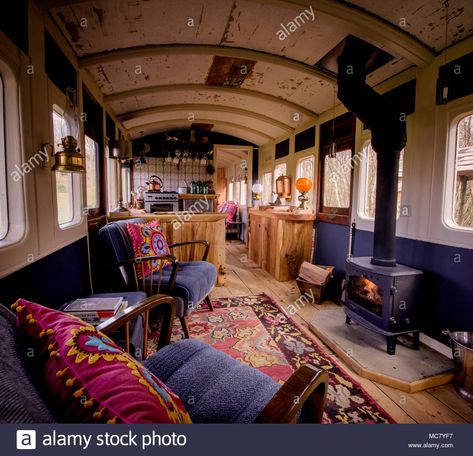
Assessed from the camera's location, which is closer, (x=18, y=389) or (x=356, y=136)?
Result: (x=18, y=389)

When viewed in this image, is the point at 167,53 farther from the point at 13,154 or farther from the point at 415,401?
the point at 415,401

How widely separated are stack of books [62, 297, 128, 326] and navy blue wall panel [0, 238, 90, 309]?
8.3 inches

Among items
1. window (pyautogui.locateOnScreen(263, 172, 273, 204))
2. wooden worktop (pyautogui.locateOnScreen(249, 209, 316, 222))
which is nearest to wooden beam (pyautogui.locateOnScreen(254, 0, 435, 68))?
wooden worktop (pyautogui.locateOnScreen(249, 209, 316, 222))

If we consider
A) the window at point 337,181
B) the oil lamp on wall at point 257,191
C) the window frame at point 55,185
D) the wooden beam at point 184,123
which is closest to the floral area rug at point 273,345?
the window frame at point 55,185

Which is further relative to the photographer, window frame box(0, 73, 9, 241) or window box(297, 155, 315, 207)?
window box(297, 155, 315, 207)

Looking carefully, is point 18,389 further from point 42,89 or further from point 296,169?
point 296,169

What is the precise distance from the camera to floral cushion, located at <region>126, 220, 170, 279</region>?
102 inches

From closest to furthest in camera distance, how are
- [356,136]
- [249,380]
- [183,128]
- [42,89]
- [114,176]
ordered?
[249,380] → [42,89] → [356,136] → [114,176] → [183,128]

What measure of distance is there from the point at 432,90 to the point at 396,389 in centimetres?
250

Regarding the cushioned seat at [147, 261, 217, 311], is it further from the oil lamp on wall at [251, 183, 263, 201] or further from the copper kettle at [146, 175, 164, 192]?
the oil lamp on wall at [251, 183, 263, 201]

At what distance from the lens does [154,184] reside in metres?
6.12

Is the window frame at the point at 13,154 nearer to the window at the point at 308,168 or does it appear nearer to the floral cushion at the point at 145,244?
the floral cushion at the point at 145,244

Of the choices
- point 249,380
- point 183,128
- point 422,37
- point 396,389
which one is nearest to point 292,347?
point 396,389

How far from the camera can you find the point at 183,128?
6.64m
